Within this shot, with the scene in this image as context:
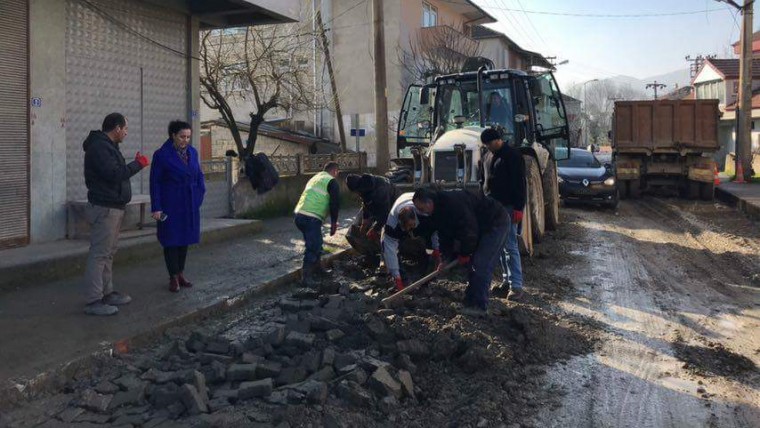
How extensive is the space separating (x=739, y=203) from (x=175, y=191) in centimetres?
1547

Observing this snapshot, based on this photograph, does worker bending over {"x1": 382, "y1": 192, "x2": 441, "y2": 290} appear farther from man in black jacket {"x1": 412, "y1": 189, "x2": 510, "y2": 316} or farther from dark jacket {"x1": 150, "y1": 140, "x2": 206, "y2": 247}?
dark jacket {"x1": 150, "y1": 140, "x2": 206, "y2": 247}

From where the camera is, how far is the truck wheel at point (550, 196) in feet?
38.8

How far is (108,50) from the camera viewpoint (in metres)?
9.75

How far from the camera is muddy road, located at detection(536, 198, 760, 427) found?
460cm

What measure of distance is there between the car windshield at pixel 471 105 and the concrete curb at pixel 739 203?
7.77 m

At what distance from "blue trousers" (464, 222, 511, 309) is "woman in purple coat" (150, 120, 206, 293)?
2930 mm

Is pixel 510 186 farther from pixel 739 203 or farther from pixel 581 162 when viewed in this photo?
pixel 739 203

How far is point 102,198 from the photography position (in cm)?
607

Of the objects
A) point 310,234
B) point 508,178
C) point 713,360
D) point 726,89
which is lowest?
point 713,360

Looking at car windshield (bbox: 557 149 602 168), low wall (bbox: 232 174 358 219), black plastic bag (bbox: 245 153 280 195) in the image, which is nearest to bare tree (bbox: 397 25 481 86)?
car windshield (bbox: 557 149 602 168)

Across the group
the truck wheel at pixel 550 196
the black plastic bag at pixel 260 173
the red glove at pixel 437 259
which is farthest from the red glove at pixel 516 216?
the truck wheel at pixel 550 196

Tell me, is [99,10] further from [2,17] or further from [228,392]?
[228,392]

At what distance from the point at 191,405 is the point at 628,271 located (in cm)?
684

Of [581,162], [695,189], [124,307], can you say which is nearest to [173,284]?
[124,307]
